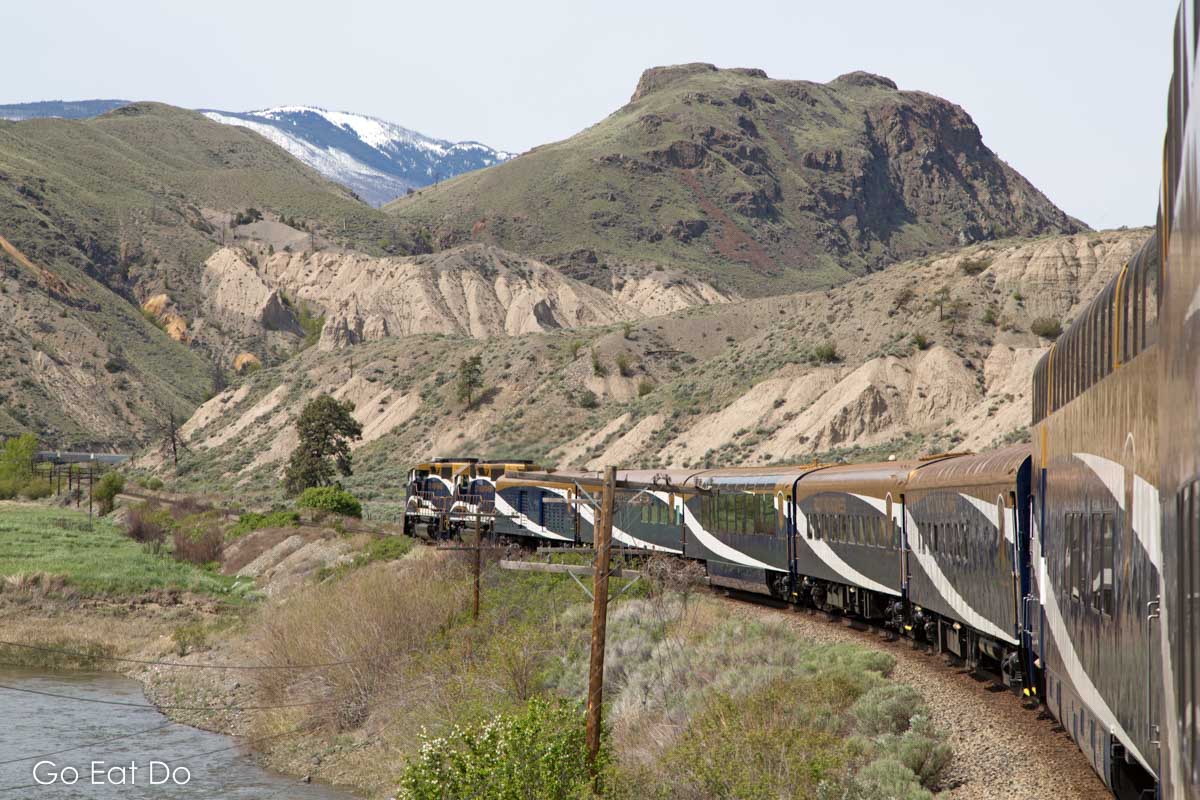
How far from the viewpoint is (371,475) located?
103 metres

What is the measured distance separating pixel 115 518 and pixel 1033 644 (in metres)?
89.4

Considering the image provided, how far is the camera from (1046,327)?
76750mm

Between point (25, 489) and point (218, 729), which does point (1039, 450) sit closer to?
point (218, 729)

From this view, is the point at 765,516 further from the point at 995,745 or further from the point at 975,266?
the point at 975,266

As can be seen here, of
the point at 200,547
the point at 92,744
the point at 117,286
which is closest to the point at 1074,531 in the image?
the point at 92,744

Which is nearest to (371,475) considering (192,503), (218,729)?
(192,503)

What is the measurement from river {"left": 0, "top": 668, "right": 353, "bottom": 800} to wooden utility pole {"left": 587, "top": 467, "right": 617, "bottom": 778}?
11604mm

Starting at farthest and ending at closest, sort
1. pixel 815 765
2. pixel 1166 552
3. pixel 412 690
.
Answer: pixel 412 690 < pixel 815 765 < pixel 1166 552


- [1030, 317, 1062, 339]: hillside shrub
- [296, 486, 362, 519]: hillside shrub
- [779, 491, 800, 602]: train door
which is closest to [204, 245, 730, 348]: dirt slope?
[296, 486, 362, 519]: hillside shrub

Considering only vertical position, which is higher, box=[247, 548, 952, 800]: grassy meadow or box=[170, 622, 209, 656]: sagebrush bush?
box=[247, 548, 952, 800]: grassy meadow

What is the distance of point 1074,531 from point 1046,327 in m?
69.9

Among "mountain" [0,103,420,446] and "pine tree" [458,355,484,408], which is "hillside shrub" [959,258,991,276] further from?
"mountain" [0,103,420,446]

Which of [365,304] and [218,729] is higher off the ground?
[365,304]

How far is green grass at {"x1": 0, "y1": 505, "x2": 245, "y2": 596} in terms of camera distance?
61.6 meters
